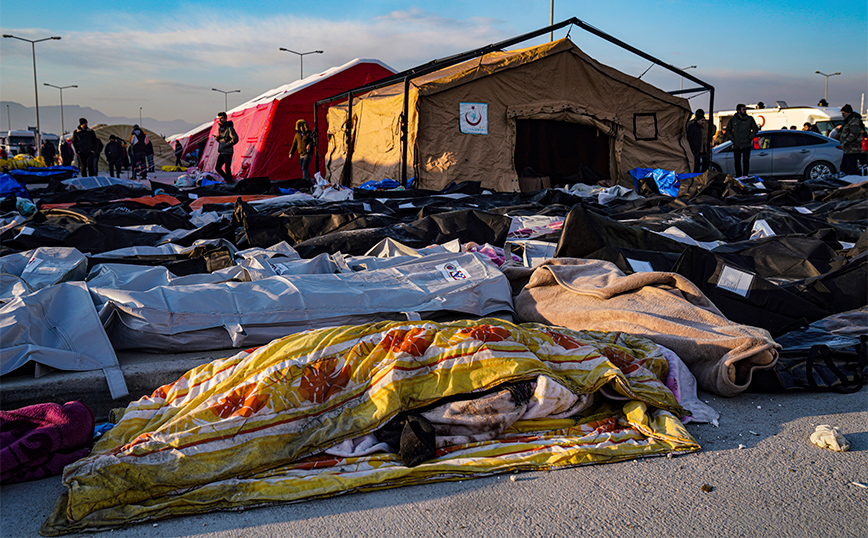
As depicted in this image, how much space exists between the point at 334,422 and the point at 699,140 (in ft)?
52.9

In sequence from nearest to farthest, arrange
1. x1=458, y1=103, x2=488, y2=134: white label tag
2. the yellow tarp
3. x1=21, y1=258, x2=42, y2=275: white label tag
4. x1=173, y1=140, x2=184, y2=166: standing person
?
the yellow tarp < x1=21, y1=258, x2=42, y2=275: white label tag < x1=458, y1=103, x2=488, y2=134: white label tag < x1=173, y1=140, x2=184, y2=166: standing person

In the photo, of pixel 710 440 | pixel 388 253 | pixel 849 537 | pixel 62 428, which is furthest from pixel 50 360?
pixel 849 537

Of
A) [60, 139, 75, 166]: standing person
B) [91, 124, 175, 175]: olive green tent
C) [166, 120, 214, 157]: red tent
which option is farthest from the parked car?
[91, 124, 175, 175]: olive green tent

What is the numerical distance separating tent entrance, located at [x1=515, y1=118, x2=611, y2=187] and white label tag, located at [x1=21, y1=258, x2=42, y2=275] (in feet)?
40.6

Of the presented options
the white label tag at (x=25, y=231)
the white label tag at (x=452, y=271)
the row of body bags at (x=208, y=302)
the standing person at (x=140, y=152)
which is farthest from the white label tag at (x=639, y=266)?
the standing person at (x=140, y=152)

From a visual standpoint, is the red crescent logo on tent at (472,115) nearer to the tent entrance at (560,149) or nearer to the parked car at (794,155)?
the tent entrance at (560,149)

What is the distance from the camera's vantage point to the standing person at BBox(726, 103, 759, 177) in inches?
593

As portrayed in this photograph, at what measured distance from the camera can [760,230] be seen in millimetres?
6250

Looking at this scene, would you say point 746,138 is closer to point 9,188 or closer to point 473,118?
point 473,118

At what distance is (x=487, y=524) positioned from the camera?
1.97 metres

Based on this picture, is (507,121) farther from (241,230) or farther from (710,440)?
(710,440)

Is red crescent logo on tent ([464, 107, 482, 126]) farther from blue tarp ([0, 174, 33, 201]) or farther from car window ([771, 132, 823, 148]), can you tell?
car window ([771, 132, 823, 148])

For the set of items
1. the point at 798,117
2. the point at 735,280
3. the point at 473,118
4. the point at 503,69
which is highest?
the point at 798,117

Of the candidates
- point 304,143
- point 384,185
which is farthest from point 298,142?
point 384,185
